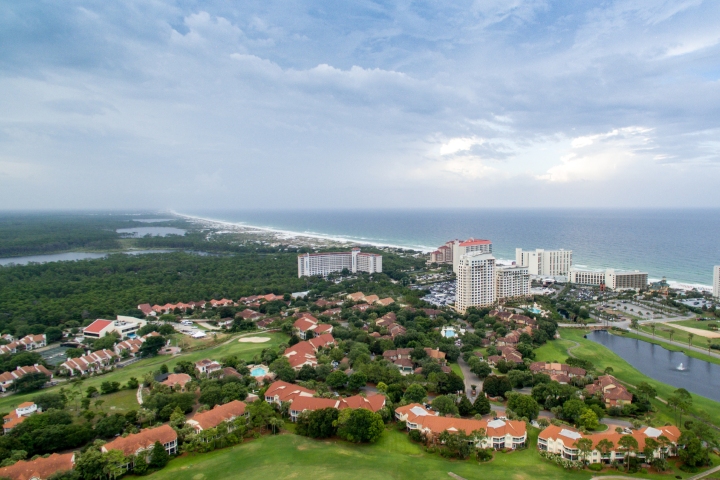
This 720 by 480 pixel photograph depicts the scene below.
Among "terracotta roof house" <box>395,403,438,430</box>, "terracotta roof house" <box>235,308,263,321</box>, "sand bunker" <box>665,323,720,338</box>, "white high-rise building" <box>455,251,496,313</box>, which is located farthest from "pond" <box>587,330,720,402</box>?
"terracotta roof house" <box>235,308,263,321</box>

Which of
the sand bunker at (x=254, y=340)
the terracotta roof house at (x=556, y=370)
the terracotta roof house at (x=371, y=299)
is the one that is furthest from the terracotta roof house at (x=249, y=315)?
the terracotta roof house at (x=556, y=370)

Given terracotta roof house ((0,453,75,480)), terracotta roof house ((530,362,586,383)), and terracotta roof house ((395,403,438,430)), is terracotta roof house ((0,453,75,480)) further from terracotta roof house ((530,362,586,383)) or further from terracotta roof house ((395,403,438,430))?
terracotta roof house ((530,362,586,383))

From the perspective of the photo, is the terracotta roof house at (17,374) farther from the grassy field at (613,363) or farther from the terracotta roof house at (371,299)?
the grassy field at (613,363)

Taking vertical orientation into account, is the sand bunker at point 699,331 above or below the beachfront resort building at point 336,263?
below

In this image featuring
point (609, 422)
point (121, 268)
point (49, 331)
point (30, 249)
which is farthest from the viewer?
point (30, 249)

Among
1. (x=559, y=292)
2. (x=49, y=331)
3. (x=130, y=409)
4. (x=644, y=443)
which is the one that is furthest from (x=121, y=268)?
(x=644, y=443)

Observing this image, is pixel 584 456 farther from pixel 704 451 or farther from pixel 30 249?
pixel 30 249

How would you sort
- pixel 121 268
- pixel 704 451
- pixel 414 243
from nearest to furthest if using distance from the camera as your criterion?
1. pixel 704 451
2. pixel 121 268
3. pixel 414 243

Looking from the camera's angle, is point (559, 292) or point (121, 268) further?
point (121, 268)
